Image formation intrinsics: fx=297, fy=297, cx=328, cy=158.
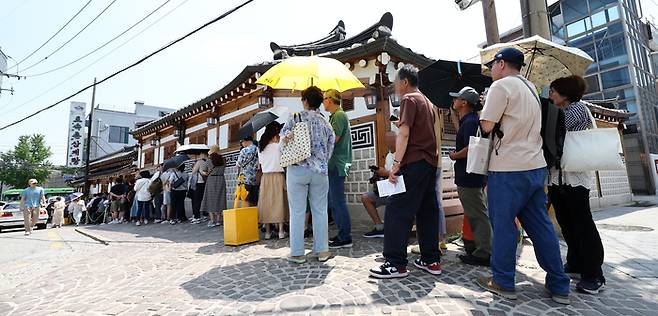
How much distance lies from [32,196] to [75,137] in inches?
676

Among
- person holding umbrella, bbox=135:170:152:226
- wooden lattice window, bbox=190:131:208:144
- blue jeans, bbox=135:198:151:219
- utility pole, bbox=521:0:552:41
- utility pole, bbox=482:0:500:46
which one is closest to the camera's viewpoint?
utility pole, bbox=521:0:552:41

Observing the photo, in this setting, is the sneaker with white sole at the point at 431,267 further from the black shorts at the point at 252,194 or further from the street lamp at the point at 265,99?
the street lamp at the point at 265,99

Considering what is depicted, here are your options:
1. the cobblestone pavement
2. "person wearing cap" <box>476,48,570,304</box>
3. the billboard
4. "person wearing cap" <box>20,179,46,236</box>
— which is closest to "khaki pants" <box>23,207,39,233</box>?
"person wearing cap" <box>20,179,46,236</box>

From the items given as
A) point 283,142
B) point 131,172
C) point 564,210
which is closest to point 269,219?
point 283,142

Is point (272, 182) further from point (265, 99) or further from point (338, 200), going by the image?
point (265, 99)

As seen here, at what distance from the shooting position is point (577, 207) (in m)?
2.43

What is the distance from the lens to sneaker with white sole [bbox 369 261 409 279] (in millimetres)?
2593

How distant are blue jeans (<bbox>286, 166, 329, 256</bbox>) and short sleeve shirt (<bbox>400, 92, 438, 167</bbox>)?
1037 millimetres

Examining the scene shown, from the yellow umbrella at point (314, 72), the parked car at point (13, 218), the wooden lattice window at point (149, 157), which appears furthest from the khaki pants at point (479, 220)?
the parked car at point (13, 218)

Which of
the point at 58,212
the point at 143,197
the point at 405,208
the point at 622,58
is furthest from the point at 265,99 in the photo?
the point at 622,58

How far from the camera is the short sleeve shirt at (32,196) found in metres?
9.68

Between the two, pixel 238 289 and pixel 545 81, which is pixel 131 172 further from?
pixel 545 81

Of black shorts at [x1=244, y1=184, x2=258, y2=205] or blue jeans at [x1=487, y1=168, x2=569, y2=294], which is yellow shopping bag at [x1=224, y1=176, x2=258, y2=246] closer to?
black shorts at [x1=244, y1=184, x2=258, y2=205]

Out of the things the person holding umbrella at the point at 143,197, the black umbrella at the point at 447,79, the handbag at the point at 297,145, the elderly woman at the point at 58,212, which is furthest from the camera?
the elderly woman at the point at 58,212
